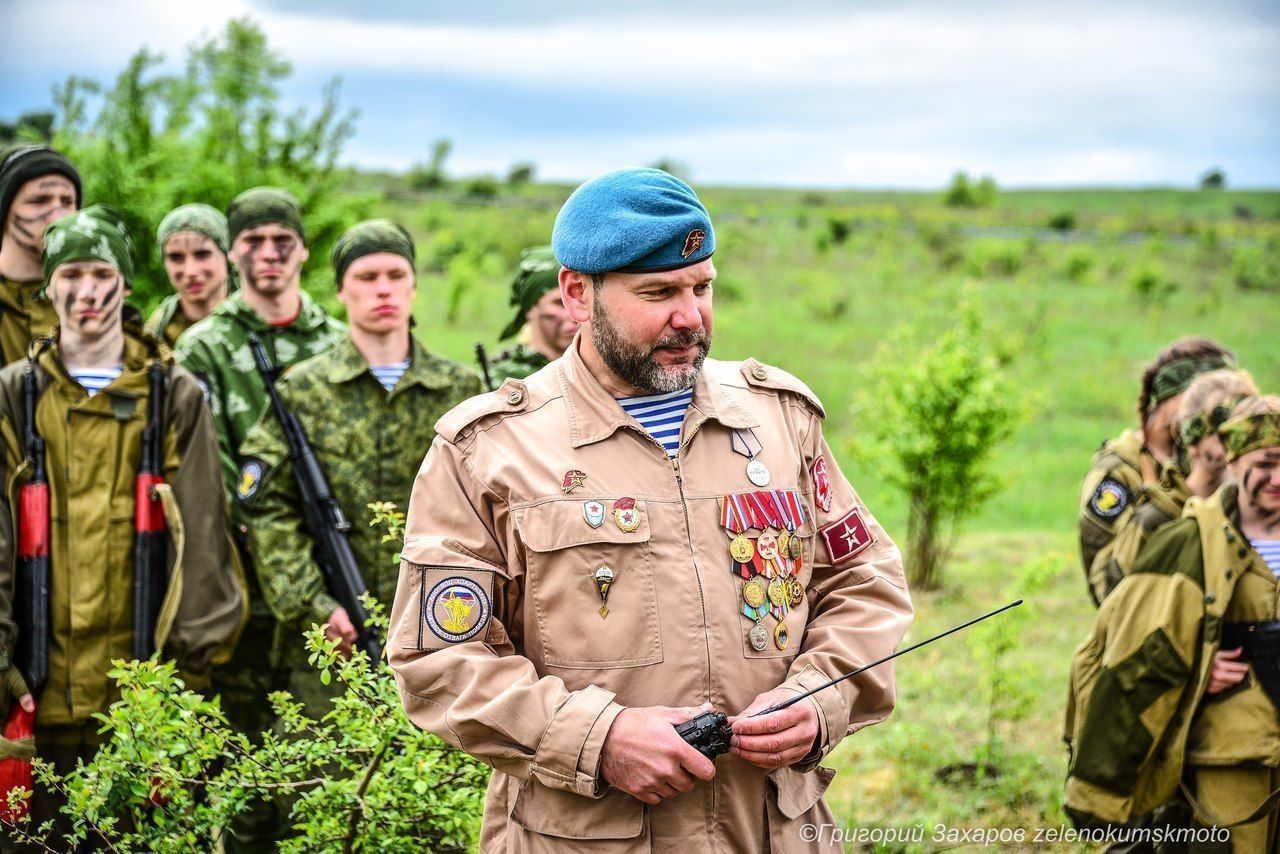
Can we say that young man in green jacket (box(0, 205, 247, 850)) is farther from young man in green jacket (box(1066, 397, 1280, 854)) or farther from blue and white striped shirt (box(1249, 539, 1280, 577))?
blue and white striped shirt (box(1249, 539, 1280, 577))

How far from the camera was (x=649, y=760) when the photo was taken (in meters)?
2.05

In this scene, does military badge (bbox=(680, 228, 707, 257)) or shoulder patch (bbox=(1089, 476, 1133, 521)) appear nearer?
military badge (bbox=(680, 228, 707, 257))

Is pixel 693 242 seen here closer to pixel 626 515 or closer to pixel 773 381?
pixel 773 381

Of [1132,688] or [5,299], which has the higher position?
[5,299]

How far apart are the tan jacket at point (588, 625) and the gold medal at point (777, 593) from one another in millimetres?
55

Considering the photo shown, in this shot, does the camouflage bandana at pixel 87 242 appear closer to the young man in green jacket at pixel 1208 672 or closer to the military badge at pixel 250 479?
the military badge at pixel 250 479

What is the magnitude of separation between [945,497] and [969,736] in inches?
103

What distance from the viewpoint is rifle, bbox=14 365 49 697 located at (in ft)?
11.3

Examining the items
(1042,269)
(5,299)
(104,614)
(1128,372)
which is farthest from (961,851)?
(1042,269)

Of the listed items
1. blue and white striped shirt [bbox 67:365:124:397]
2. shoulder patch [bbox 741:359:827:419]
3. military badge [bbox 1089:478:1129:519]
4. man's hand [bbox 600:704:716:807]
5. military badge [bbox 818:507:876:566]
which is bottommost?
man's hand [bbox 600:704:716:807]

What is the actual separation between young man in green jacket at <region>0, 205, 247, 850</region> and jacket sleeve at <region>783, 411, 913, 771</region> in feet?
6.89

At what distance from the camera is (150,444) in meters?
3.63

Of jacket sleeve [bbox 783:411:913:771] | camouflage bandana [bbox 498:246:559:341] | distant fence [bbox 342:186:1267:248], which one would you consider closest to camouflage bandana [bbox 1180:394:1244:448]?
jacket sleeve [bbox 783:411:913:771]

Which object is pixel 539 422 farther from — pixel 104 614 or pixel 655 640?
pixel 104 614
